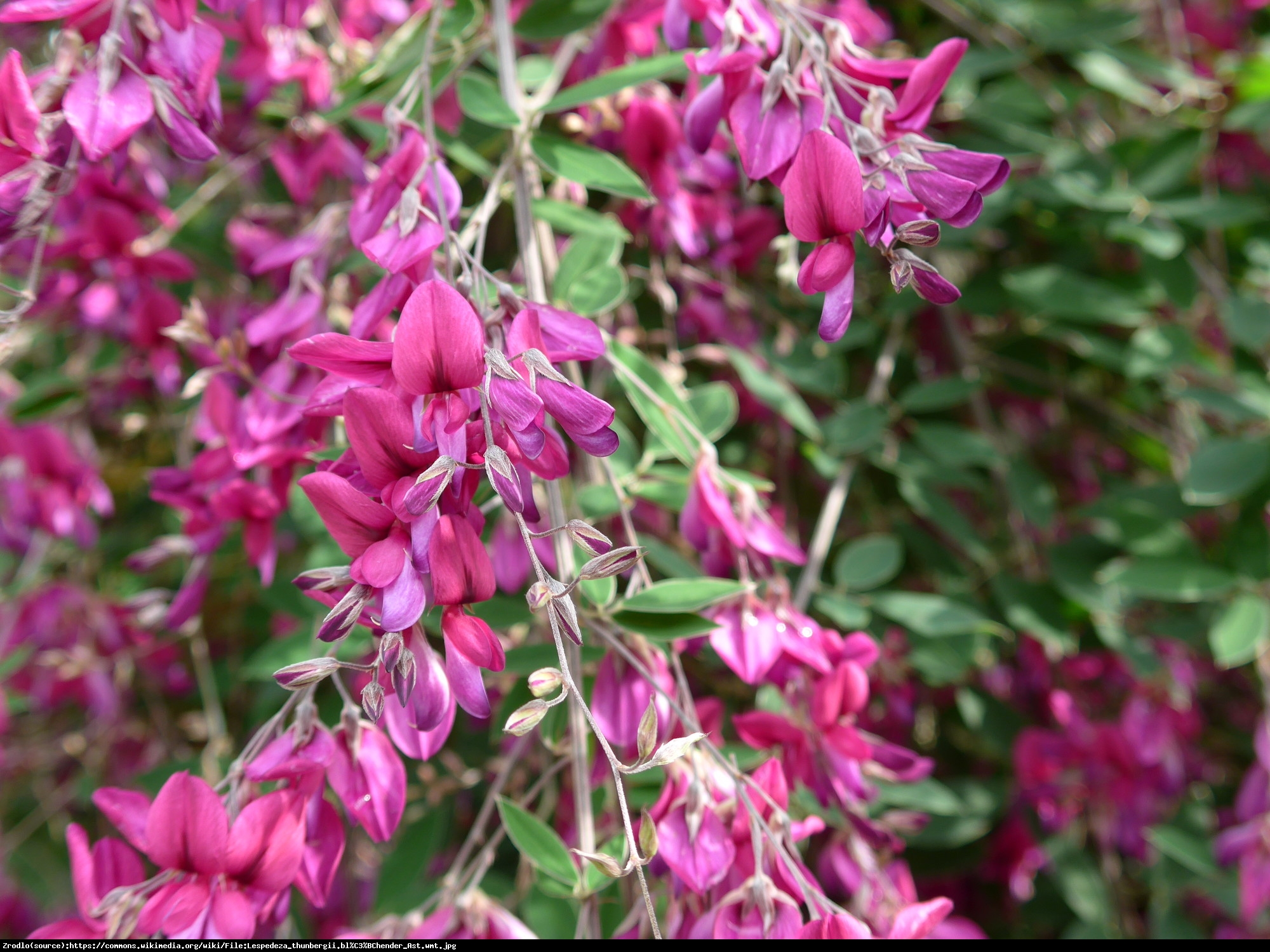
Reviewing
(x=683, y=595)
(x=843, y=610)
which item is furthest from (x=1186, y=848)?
(x=683, y=595)

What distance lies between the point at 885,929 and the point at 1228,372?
101cm

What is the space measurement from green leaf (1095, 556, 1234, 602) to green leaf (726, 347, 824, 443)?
0.46 m

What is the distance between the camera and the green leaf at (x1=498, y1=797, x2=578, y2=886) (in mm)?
746

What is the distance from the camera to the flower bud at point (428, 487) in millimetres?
521

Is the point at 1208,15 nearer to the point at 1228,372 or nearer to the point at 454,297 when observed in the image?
the point at 1228,372

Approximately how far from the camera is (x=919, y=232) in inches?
22.8

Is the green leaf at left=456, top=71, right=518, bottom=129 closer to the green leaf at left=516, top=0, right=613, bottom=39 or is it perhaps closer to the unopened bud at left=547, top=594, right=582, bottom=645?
the green leaf at left=516, top=0, right=613, bottom=39

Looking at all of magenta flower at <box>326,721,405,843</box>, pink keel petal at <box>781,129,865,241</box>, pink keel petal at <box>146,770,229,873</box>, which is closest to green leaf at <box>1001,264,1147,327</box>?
pink keel petal at <box>781,129,865,241</box>

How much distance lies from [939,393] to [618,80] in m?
0.64

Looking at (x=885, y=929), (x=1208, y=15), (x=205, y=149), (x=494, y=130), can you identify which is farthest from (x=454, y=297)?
(x=1208, y=15)

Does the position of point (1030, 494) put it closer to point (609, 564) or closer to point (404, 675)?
point (609, 564)

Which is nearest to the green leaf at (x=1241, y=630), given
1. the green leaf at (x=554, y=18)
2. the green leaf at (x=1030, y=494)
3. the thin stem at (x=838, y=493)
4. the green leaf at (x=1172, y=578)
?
the green leaf at (x=1172, y=578)

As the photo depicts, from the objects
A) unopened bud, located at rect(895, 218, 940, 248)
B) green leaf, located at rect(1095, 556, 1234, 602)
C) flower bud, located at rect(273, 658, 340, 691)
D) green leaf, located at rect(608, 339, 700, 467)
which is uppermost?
unopened bud, located at rect(895, 218, 940, 248)

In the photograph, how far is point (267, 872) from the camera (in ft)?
2.11
